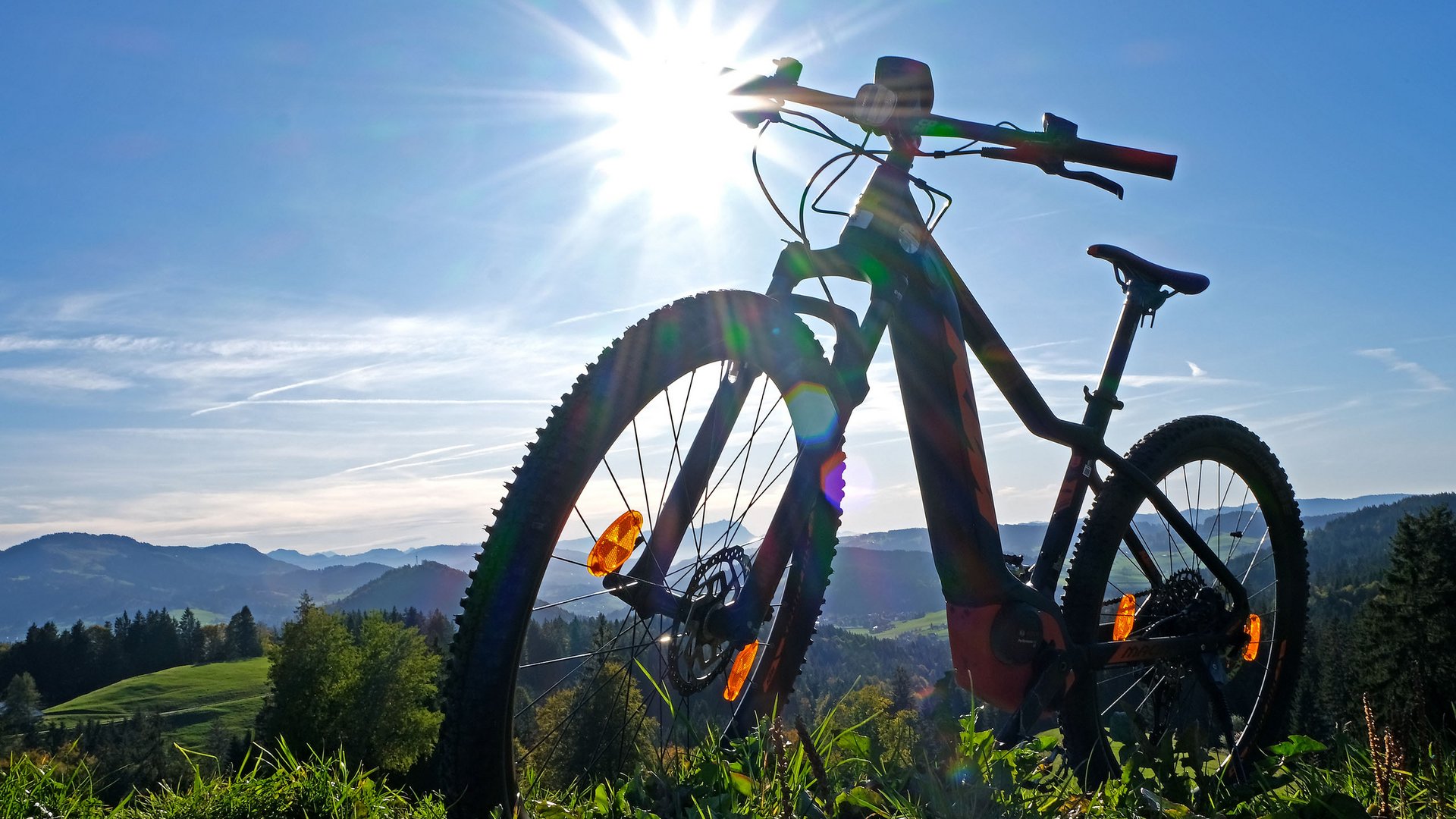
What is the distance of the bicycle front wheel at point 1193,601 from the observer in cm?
379

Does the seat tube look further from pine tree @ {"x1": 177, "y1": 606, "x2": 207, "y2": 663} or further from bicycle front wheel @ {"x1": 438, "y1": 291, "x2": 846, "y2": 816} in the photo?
pine tree @ {"x1": 177, "y1": 606, "x2": 207, "y2": 663}

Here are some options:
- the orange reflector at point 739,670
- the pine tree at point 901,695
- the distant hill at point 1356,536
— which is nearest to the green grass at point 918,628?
the distant hill at point 1356,536

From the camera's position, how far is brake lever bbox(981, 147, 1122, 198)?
3363 millimetres

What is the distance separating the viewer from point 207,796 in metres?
2.22

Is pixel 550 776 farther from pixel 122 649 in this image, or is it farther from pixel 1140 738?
pixel 122 649

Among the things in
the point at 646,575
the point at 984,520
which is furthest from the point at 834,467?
the point at 984,520

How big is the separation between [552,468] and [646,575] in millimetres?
572

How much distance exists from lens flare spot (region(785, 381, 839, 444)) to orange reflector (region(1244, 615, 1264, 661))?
11.2 feet

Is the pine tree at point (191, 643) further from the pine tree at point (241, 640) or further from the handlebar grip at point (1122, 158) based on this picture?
the handlebar grip at point (1122, 158)

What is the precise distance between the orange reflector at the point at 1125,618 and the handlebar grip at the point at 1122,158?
2155 millimetres

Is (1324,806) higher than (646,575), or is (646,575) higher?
(646,575)

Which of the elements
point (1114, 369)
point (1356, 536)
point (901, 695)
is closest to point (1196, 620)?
point (1114, 369)

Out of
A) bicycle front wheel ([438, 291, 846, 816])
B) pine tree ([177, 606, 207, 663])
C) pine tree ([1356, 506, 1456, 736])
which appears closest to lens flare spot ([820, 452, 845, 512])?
bicycle front wheel ([438, 291, 846, 816])

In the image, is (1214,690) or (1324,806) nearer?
(1324,806)
